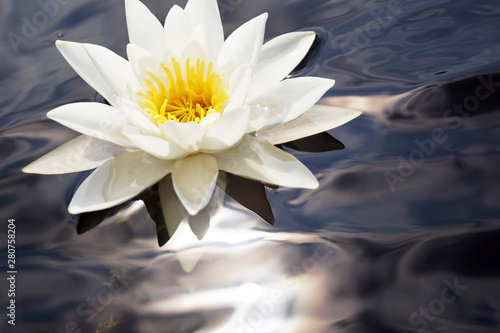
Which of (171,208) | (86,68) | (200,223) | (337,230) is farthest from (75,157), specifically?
(337,230)

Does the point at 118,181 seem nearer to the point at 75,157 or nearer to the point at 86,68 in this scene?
the point at 75,157

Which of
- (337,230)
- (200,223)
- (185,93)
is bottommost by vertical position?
(337,230)

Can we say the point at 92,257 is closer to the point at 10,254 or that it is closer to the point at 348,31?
the point at 10,254

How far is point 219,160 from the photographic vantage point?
5.80ft

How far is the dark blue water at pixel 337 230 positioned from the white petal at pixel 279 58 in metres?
Answer: 0.26

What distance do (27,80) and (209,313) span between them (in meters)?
1.64

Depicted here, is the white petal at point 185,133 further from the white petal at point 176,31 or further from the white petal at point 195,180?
the white petal at point 176,31

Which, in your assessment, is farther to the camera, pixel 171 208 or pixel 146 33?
pixel 146 33

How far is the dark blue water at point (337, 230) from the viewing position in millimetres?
1437

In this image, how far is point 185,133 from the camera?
5.26 feet

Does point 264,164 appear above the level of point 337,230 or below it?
above

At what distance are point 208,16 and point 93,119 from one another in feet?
2.18

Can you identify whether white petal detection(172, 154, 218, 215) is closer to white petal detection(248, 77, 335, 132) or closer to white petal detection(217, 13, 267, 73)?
white petal detection(248, 77, 335, 132)

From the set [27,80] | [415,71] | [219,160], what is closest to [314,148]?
[219,160]
